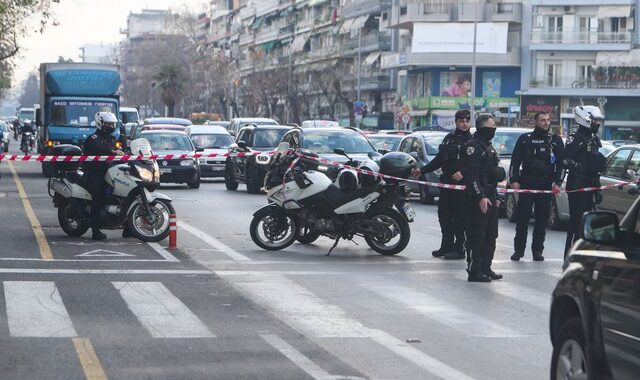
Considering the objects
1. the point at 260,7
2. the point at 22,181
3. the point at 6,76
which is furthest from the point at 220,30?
the point at 22,181

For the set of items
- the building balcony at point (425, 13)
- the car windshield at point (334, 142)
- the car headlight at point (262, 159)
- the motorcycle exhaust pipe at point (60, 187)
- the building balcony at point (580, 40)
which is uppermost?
the building balcony at point (425, 13)

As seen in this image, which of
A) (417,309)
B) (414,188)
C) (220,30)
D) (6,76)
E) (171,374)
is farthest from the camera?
(220,30)

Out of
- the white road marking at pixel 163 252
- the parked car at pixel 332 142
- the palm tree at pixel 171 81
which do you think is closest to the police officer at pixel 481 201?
the white road marking at pixel 163 252

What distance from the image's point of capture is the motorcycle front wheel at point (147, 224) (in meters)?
17.3

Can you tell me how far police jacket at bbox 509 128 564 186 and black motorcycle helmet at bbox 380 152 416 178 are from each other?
1.48 meters

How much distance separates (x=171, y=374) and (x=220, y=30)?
158 meters

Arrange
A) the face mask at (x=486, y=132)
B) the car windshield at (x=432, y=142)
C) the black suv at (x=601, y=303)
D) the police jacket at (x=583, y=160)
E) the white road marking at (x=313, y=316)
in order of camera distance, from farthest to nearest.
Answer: the car windshield at (x=432, y=142), the police jacket at (x=583, y=160), the face mask at (x=486, y=132), the white road marking at (x=313, y=316), the black suv at (x=601, y=303)

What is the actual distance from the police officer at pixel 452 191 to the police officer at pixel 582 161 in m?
1.37

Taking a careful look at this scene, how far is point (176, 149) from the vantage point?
3528 cm

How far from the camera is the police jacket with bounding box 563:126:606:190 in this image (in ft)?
52.6

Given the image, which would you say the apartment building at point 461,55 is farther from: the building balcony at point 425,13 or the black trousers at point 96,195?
the black trousers at point 96,195

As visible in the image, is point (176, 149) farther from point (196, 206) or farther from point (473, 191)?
point (473, 191)

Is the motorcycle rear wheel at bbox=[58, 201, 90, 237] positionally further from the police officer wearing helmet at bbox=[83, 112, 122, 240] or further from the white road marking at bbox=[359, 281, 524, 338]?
the white road marking at bbox=[359, 281, 524, 338]

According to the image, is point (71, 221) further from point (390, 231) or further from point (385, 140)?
point (385, 140)
